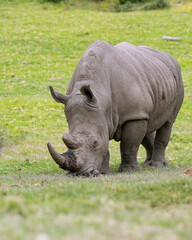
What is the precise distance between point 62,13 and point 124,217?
109 feet

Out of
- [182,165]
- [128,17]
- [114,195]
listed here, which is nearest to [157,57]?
[182,165]

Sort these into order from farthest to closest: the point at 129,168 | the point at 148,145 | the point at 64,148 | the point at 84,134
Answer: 1. the point at 64,148
2. the point at 148,145
3. the point at 129,168
4. the point at 84,134

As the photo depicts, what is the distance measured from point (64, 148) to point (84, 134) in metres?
4.59

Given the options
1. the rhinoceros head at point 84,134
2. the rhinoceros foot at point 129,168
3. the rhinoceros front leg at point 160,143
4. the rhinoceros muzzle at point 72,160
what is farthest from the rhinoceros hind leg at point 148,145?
the rhinoceros muzzle at point 72,160

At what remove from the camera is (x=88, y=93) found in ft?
30.8

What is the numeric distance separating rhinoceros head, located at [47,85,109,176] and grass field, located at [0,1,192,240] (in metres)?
0.38

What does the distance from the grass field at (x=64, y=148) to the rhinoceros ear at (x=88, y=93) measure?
143 centimetres

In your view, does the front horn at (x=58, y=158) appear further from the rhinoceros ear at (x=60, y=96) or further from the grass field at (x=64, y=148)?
the rhinoceros ear at (x=60, y=96)

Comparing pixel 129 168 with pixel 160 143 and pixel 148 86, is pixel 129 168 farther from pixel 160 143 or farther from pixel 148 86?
pixel 160 143

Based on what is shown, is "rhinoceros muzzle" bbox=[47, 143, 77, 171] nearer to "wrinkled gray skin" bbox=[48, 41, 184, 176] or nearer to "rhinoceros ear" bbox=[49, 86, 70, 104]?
"wrinkled gray skin" bbox=[48, 41, 184, 176]

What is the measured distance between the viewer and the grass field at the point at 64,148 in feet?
14.0

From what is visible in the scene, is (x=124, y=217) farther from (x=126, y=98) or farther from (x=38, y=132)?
(x=38, y=132)

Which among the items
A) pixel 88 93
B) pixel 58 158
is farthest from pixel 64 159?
pixel 88 93

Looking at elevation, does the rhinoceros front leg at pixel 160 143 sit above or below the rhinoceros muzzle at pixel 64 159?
below
